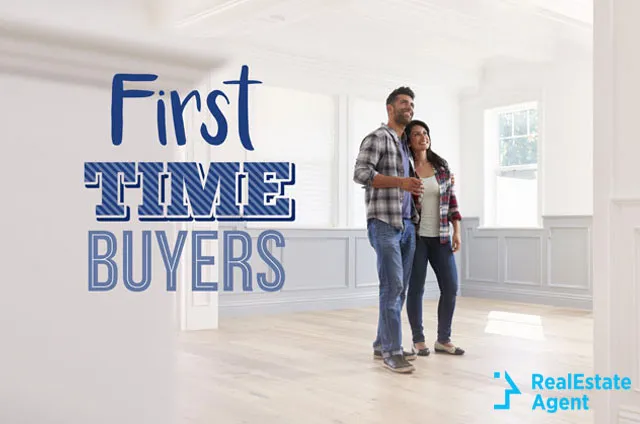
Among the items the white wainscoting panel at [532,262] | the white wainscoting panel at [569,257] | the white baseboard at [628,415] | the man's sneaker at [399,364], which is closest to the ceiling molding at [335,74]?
the white wainscoting panel at [532,262]

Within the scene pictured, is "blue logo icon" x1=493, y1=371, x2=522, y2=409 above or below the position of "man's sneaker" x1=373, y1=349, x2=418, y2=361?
below

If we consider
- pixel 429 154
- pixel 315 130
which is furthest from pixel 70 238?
pixel 315 130

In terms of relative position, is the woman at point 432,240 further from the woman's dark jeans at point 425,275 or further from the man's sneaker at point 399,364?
the man's sneaker at point 399,364

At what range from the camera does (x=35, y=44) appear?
0.66m

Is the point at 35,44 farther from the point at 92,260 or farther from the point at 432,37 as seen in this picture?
the point at 432,37

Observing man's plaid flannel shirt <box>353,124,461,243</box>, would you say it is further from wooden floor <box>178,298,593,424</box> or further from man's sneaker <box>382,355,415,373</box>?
wooden floor <box>178,298,593,424</box>

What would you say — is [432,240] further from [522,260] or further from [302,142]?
[522,260]

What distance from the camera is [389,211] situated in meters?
3.44

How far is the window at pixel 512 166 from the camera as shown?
7203mm

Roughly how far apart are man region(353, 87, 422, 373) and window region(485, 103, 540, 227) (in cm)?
389

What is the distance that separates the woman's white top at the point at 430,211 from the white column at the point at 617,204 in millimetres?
1652

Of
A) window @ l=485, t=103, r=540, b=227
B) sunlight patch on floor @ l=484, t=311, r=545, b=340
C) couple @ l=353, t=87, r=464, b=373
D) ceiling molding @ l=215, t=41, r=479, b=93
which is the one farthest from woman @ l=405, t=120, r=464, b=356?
window @ l=485, t=103, r=540, b=227

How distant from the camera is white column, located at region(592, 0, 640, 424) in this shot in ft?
7.15

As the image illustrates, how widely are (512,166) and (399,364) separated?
4.47 metres
